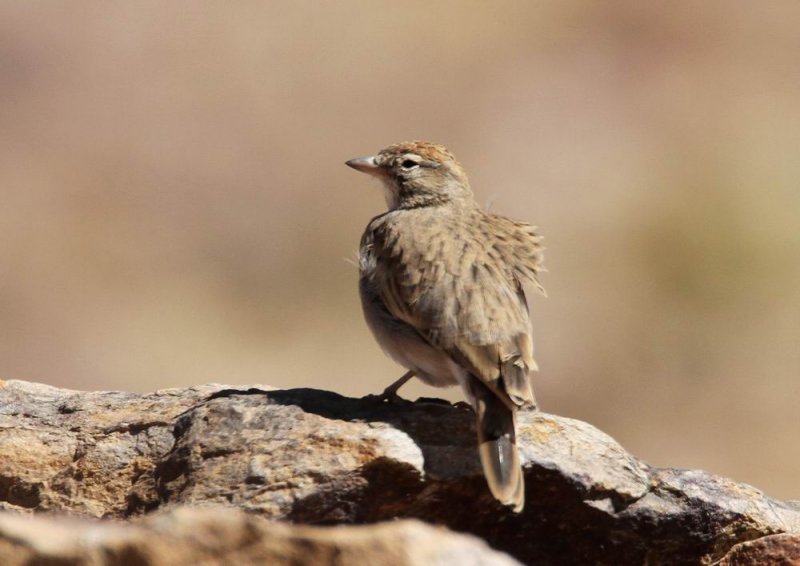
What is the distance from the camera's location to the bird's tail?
228 inches

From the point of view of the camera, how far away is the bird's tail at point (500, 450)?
580cm

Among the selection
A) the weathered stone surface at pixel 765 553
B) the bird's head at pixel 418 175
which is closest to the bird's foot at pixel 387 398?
the weathered stone surface at pixel 765 553

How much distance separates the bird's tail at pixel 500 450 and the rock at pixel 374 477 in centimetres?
17

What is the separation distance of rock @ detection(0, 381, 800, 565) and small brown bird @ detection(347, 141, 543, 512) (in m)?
0.21

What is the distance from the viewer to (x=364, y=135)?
2028 cm

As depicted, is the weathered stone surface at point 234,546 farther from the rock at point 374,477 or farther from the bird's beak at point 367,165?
the bird's beak at point 367,165

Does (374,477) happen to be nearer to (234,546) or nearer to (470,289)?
(470,289)

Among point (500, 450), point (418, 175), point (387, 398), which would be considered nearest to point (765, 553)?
point (500, 450)

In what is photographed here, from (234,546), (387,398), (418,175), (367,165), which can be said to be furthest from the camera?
(367,165)

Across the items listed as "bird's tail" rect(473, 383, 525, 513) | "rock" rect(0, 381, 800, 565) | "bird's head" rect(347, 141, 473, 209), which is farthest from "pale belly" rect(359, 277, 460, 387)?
"bird's head" rect(347, 141, 473, 209)

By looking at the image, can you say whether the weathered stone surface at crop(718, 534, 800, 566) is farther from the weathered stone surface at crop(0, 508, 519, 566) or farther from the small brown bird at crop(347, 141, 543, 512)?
the weathered stone surface at crop(0, 508, 519, 566)

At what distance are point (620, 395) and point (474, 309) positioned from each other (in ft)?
34.3

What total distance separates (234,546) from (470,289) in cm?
318

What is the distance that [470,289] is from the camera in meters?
6.87
